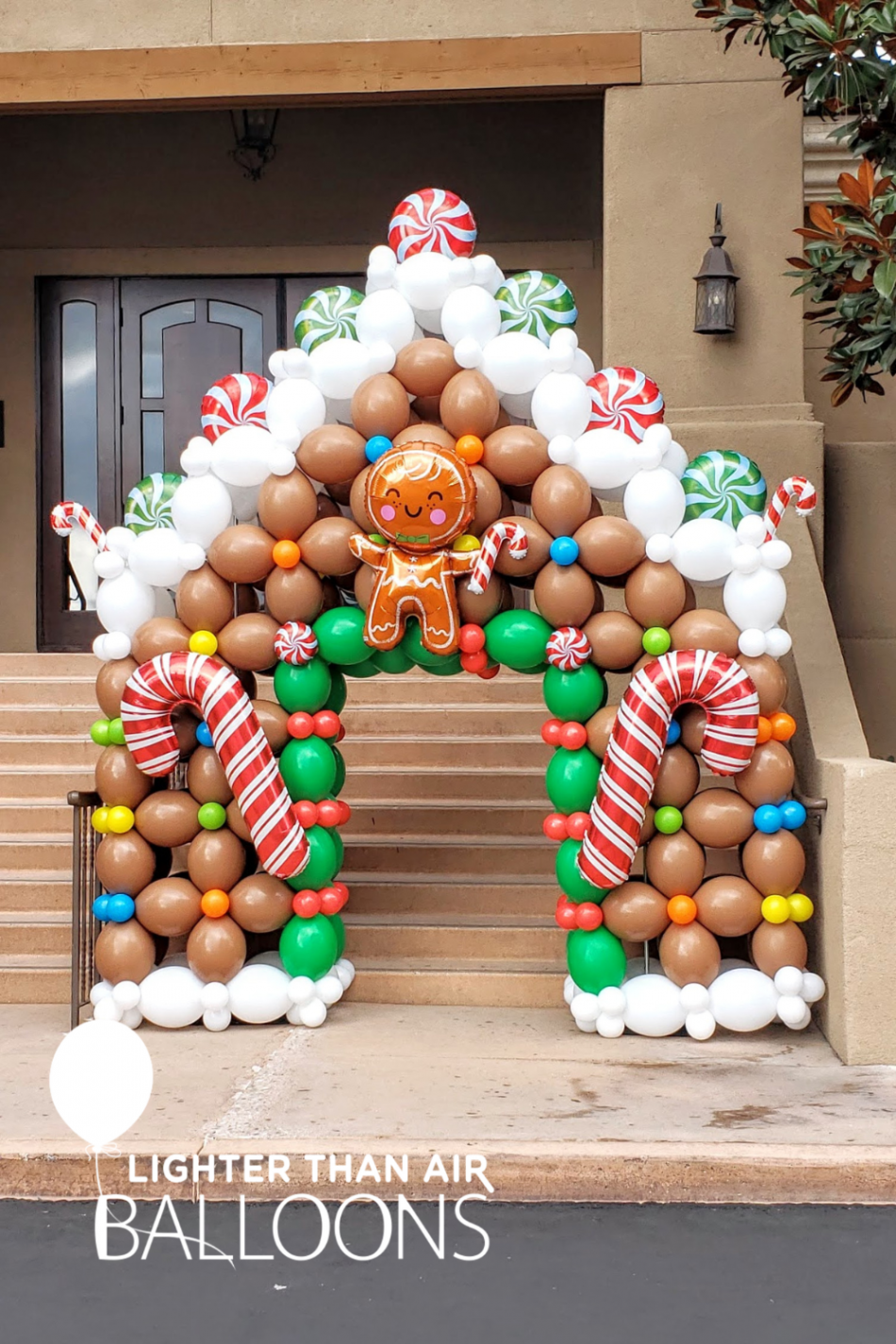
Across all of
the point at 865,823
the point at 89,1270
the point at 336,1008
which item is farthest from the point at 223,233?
the point at 89,1270

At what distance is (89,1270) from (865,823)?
9.44ft

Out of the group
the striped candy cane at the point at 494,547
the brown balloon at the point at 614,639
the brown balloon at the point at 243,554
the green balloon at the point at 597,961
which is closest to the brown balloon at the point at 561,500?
the striped candy cane at the point at 494,547

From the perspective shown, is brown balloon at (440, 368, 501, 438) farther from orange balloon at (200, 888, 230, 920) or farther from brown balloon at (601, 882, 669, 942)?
orange balloon at (200, 888, 230, 920)

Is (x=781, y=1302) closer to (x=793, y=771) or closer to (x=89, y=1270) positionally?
(x=89, y=1270)

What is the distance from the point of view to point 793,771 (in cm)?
539

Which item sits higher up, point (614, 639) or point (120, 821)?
point (614, 639)

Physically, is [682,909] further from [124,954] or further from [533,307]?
[533,307]

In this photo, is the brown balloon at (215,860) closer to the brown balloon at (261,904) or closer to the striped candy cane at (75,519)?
the brown balloon at (261,904)

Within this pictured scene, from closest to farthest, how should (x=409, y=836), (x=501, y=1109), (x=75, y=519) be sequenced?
(x=501, y=1109)
(x=75, y=519)
(x=409, y=836)

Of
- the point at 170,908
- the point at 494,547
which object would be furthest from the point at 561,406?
the point at 170,908

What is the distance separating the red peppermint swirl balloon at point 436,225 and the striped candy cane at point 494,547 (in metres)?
1.07

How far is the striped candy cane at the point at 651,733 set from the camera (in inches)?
204

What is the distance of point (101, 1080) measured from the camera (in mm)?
4695

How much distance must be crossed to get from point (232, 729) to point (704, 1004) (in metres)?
1.97
